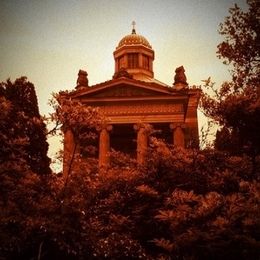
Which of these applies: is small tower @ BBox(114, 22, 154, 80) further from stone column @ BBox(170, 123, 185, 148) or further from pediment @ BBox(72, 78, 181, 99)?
stone column @ BBox(170, 123, 185, 148)

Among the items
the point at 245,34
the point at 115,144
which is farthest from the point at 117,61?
the point at 245,34

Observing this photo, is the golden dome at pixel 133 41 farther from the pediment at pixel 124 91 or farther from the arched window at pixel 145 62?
the pediment at pixel 124 91

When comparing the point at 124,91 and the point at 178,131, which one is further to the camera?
the point at 124,91

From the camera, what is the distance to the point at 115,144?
3591 centimetres

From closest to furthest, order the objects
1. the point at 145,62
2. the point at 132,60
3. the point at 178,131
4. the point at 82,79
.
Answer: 1. the point at 178,131
2. the point at 82,79
3. the point at 132,60
4. the point at 145,62

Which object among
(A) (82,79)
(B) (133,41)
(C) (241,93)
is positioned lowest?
(C) (241,93)

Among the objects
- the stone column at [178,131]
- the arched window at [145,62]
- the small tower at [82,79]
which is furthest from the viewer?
the arched window at [145,62]

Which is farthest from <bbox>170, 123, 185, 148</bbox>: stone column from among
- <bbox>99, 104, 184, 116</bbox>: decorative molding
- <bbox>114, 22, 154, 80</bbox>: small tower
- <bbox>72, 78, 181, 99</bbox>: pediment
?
<bbox>114, 22, 154, 80</bbox>: small tower

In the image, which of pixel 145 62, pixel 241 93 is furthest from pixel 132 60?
pixel 241 93

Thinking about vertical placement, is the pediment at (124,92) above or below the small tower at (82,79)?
below

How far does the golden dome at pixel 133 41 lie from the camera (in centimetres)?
4691

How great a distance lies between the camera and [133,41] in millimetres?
47125

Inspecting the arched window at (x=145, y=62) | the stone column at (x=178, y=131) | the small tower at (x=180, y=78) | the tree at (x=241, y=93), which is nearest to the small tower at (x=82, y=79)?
the small tower at (x=180, y=78)

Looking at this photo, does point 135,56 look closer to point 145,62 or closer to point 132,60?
point 132,60
